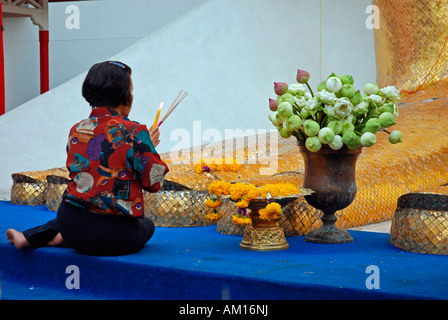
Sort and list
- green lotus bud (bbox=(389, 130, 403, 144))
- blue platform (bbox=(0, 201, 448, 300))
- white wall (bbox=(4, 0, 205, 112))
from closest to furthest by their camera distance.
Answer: blue platform (bbox=(0, 201, 448, 300))
green lotus bud (bbox=(389, 130, 403, 144))
white wall (bbox=(4, 0, 205, 112))

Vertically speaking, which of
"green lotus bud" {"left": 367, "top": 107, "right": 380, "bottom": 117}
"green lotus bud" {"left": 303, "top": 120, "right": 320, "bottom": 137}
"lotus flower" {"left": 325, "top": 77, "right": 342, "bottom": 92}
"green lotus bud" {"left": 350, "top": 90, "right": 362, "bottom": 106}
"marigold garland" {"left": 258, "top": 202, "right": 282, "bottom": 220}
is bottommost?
"marigold garland" {"left": 258, "top": 202, "right": 282, "bottom": 220}

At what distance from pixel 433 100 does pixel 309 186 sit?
5.64ft

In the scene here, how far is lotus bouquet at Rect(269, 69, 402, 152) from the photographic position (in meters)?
2.10

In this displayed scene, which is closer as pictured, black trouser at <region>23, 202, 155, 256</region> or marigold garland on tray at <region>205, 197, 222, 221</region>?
black trouser at <region>23, 202, 155, 256</region>

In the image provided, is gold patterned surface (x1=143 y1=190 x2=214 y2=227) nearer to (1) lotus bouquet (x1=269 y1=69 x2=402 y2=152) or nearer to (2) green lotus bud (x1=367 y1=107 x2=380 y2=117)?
(1) lotus bouquet (x1=269 y1=69 x2=402 y2=152)

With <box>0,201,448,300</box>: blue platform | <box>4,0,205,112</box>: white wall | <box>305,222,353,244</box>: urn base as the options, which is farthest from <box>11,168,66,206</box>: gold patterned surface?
<box>4,0,205,112</box>: white wall

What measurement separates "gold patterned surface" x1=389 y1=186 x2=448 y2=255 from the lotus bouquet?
219 millimetres

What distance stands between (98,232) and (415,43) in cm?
262

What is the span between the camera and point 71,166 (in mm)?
1993

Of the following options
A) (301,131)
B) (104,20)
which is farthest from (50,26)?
(301,131)

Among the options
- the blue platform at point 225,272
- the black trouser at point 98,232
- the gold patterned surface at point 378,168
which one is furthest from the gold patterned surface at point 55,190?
the black trouser at point 98,232

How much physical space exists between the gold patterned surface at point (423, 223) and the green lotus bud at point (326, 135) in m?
0.35

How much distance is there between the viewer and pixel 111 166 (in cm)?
198

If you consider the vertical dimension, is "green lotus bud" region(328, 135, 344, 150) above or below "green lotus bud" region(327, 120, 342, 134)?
below
